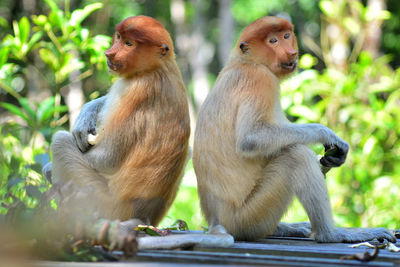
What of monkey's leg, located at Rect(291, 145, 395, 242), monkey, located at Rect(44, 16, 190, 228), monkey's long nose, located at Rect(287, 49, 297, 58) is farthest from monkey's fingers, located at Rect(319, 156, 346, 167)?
monkey, located at Rect(44, 16, 190, 228)

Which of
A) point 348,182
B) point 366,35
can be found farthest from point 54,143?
point 366,35

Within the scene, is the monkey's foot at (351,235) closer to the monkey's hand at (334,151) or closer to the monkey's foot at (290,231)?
the monkey's foot at (290,231)

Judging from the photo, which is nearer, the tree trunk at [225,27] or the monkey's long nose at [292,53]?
the monkey's long nose at [292,53]

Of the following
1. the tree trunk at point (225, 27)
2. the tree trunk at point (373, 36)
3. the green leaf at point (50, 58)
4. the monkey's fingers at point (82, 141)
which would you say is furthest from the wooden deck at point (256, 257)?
the tree trunk at point (225, 27)

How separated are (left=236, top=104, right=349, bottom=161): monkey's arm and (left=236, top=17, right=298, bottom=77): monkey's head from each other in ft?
1.42

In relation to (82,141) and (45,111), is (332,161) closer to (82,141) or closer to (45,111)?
(82,141)

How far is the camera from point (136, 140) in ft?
12.4

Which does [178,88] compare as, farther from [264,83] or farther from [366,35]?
[366,35]

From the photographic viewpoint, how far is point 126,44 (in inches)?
150

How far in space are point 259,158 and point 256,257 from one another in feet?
3.53

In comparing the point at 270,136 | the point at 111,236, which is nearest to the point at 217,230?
the point at 270,136

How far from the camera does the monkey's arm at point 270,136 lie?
3469 millimetres

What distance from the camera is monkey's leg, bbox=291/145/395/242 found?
336cm

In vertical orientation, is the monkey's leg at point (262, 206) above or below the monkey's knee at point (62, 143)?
below
